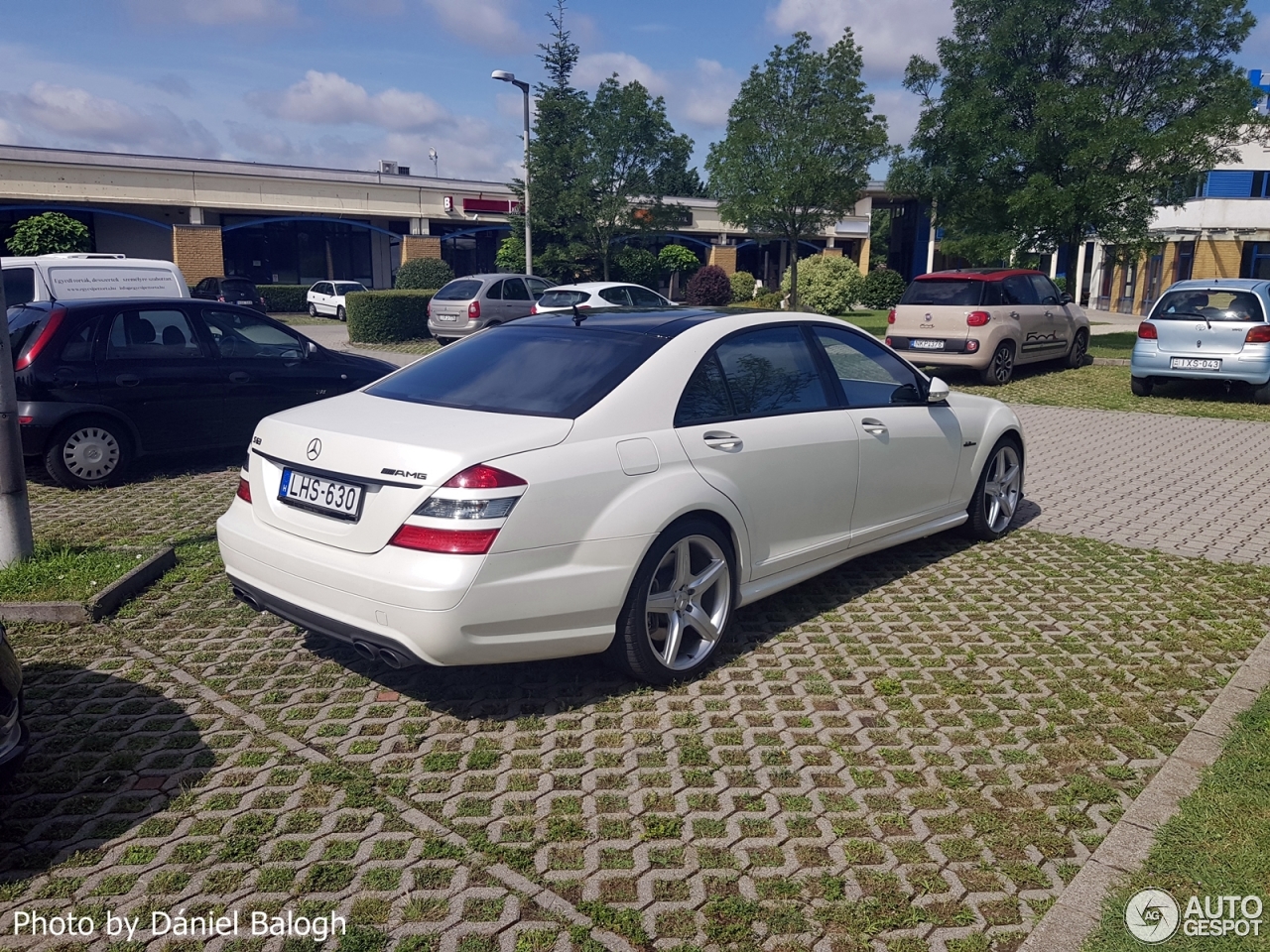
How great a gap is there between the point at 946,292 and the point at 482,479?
Answer: 13.7 metres

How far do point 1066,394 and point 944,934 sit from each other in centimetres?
1404

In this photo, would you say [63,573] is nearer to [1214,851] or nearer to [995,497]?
[1214,851]

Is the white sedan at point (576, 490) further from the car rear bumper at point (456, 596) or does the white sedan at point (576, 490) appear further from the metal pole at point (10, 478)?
the metal pole at point (10, 478)

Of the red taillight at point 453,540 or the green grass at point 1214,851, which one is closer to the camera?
the green grass at point 1214,851

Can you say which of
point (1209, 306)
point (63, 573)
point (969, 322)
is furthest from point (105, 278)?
point (1209, 306)

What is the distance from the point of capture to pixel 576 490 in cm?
407

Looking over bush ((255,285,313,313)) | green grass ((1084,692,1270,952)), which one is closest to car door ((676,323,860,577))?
green grass ((1084,692,1270,952))

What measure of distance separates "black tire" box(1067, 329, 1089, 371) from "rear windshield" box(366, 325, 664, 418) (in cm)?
1573

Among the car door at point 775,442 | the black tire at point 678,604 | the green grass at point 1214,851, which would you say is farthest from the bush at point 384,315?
the green grass at point 1214,851

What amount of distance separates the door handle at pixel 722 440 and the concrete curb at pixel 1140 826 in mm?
2171

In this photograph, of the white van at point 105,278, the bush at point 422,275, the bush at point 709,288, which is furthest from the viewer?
the bush at point 709,288

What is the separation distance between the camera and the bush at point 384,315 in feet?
81.3

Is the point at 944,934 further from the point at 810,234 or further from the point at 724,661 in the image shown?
the point at 810,234

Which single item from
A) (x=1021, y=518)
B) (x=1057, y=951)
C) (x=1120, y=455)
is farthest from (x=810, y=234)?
(x=1057, y=951)
